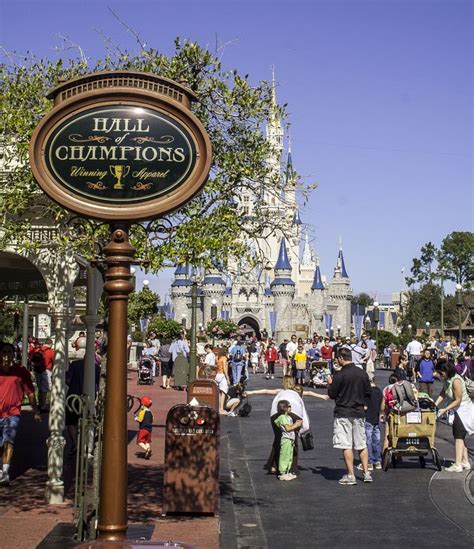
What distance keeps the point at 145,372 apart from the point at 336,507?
72.0ft

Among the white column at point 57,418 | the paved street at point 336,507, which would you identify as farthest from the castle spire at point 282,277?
the white column at point 57,418

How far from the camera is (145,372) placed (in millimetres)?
32188

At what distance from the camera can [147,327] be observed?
2351 inches

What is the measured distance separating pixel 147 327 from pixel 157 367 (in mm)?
17289

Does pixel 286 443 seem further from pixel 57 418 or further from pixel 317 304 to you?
pixel 317 304

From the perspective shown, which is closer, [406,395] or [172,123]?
[172,123]

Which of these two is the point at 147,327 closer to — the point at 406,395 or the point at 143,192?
the point at 406,395

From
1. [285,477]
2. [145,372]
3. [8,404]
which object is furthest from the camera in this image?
[145,372]

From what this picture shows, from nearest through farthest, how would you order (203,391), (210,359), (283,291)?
(203,391)
(210,359)
(283,291)

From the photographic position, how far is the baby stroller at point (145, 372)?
32.2 metres

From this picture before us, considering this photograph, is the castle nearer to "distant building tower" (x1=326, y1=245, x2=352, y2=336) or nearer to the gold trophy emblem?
"distant building tower" (x1=326, y1=245, x2=352, y2=336)

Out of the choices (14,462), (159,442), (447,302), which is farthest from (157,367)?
(447,302)

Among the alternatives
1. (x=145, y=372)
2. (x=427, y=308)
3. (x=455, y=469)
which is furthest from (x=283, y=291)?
(x=455, y=469)

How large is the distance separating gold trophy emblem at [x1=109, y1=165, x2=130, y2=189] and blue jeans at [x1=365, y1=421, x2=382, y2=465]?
8.03m
